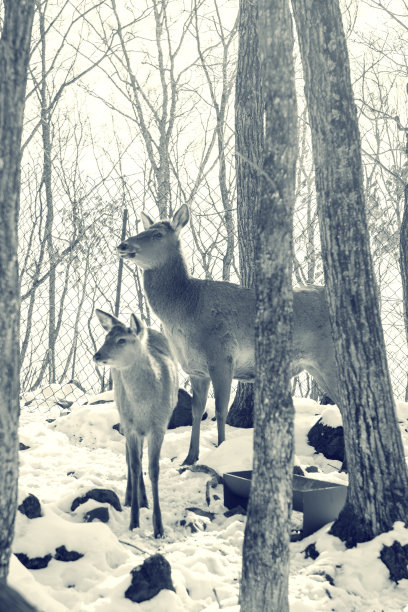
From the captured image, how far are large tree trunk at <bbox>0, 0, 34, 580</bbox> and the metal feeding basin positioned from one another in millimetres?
2225

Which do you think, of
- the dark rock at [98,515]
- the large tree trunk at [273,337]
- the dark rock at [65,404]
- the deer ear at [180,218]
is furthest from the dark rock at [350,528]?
the dark rock at [65,404]

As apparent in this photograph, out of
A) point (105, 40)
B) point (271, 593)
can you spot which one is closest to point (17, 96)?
point (271, 593)

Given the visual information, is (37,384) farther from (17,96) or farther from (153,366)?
(17,96)

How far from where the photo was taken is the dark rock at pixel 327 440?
22.3 feet

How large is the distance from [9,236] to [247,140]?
5336 millimetres

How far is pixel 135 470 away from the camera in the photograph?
4.95m

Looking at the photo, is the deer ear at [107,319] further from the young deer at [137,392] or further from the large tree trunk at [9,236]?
the large tree trunk at [9,236]

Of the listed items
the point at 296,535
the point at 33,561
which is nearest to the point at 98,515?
the point at 33,561

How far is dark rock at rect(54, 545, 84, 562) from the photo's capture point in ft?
13.1

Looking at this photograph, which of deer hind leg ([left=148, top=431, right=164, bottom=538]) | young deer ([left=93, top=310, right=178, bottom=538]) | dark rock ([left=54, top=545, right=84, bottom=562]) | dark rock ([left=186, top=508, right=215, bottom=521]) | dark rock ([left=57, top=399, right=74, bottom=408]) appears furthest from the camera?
dark rock ([left=57, top=399, right=74, bottom=408])

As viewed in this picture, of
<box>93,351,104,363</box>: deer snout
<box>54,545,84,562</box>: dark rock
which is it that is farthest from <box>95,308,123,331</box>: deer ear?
<box>54,545,84,562</box>: dark rock

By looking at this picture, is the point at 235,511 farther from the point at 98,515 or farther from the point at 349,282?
the point at 349,282

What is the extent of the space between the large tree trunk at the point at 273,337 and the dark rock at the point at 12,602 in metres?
1.24

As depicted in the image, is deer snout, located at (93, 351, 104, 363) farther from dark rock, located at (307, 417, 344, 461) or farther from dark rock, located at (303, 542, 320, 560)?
dark rock, located at (307, 417, 344, 461)
